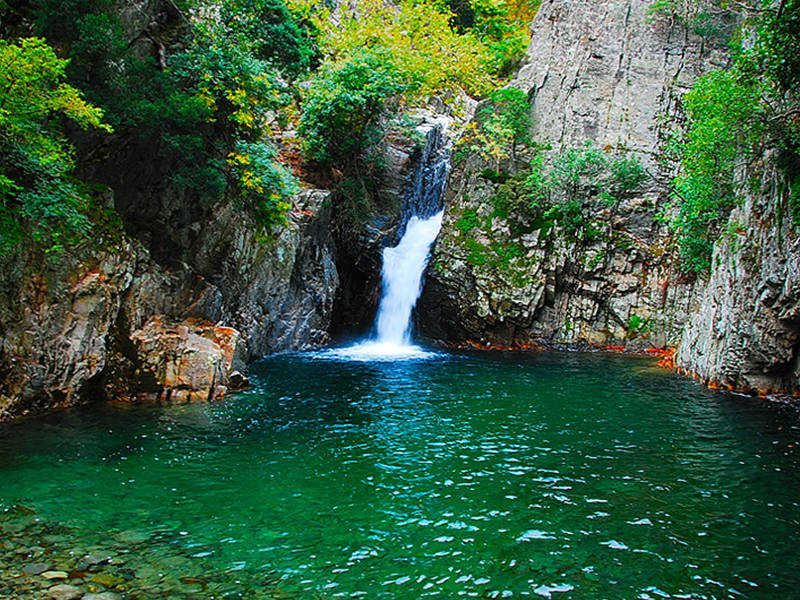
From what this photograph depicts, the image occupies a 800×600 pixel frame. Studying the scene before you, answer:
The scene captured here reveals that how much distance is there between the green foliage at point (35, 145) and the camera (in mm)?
8688

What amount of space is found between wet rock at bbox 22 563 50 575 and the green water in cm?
90

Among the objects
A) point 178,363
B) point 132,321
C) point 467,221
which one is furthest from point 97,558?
point 467,221

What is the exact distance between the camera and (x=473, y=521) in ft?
25.0

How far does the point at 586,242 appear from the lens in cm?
2753

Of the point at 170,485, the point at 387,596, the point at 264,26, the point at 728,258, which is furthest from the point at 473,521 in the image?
the point at 264,26

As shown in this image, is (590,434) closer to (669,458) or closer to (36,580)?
(669,458)

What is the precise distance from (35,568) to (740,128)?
63.7 feet

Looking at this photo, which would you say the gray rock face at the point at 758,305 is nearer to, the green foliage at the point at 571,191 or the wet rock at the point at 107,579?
the green foliage at the point at 571,191

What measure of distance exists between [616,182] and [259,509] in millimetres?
25462

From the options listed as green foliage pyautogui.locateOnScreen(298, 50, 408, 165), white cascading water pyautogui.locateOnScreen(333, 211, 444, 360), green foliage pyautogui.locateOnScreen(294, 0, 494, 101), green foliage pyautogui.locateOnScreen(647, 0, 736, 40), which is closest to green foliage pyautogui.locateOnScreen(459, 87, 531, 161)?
green foliage pyautogui.locateOnScreen(294, 0, 494, 101)

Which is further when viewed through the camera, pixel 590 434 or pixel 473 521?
pixel 590 434

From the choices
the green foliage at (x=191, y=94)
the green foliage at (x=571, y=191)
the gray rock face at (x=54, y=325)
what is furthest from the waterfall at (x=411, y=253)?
the gray rock face at (x=54, y=325)

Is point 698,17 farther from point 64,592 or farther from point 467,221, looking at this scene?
point 64,592

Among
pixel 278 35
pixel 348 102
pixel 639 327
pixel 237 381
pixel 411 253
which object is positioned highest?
pixel 278 35
